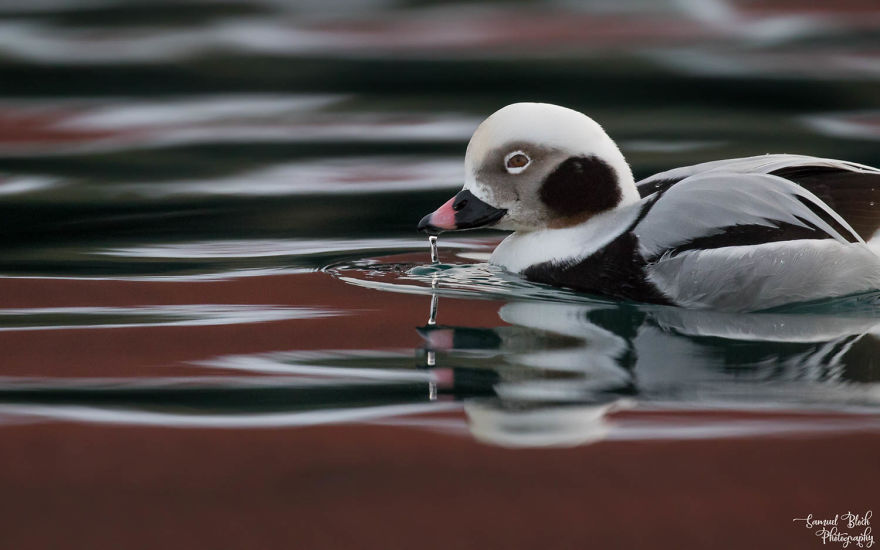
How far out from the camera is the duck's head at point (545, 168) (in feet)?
13.1

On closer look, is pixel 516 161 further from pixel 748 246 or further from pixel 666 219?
pixel 748 246

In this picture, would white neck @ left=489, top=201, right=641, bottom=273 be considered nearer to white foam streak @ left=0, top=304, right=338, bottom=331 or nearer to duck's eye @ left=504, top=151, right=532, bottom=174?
duck's eye @ left=504, top=151, right=532, bottom=174

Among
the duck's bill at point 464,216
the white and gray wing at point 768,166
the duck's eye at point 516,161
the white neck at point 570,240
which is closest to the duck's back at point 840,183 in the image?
the white and gray wing at point 768,166

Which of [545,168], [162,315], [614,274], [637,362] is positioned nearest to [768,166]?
[614,274]

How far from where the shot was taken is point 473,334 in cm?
351

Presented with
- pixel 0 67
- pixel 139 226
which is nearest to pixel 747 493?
pixel 139 226

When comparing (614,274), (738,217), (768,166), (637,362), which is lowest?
(637,362)

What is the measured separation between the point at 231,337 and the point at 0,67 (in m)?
4.96

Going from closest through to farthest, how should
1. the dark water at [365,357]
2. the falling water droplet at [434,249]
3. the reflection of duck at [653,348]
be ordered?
the dark water at [365,357] < the reflection of duck at [653,348] < the falling water droplet at [434,249]

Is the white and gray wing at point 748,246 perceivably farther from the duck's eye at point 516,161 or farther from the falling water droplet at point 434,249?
the falling water droplet at point 434,249

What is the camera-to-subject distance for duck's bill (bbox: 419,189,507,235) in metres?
4.09

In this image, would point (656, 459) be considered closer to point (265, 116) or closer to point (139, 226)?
point (139, 226)

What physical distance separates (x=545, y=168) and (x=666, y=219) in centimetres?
45

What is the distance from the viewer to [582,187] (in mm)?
4008
